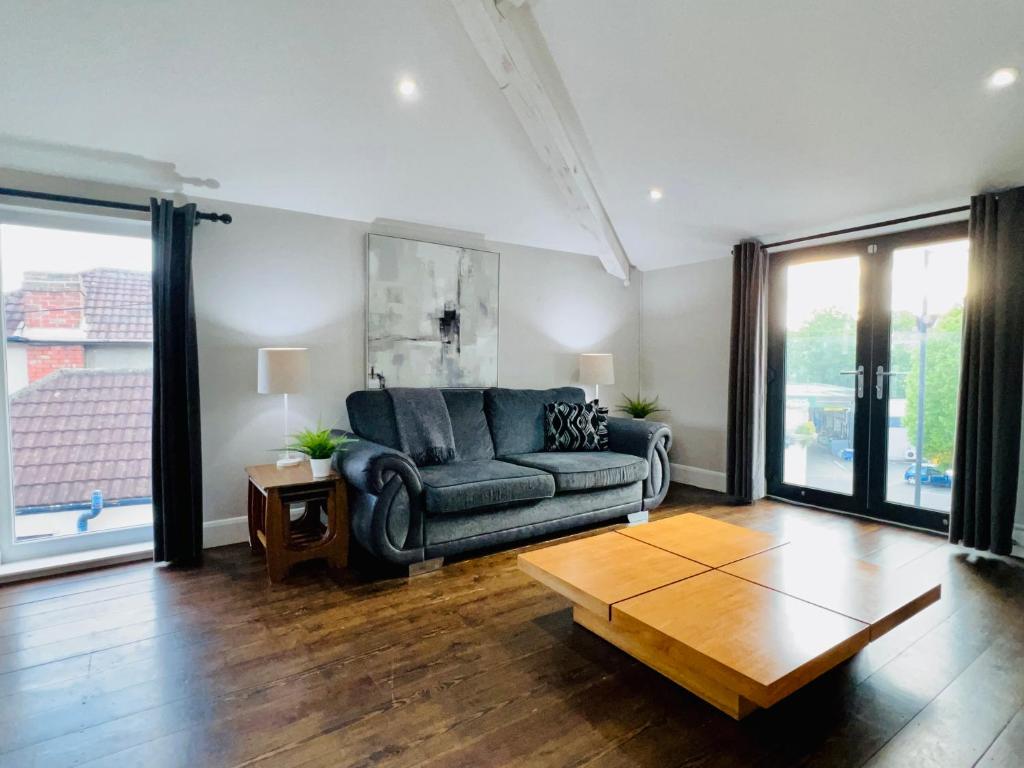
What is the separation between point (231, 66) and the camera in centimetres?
245

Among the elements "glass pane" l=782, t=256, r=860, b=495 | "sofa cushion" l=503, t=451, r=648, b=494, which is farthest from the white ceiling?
"sofa cushion" l=503, t=451, r=648, b=494

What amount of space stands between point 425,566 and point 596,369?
7.92ft

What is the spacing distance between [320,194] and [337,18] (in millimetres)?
1183

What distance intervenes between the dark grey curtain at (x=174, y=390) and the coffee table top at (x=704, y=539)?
2458mm

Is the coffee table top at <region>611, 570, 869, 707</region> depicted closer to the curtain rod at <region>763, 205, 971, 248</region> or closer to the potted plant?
the potted plant

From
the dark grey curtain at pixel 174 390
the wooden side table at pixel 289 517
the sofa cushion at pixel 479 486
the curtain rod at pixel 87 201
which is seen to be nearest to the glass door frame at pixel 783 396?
the sofa cushion at pixel 479 486

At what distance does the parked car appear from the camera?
140 inches

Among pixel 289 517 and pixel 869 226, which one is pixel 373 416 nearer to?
pixel 289 517

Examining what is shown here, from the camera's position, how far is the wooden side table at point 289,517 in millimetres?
2711

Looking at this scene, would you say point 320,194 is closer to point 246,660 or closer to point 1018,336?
point 246,660

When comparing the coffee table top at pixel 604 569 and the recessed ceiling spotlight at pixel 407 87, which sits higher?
the recessed ceiling spotlight at pixel 407 87

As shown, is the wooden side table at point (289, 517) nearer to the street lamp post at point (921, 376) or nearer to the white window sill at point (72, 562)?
the white window sill at point (72, 562)

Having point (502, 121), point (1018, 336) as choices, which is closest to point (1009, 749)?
point (1018, 336)

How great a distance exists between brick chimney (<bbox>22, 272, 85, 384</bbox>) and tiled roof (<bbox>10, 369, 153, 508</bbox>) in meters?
0.07
